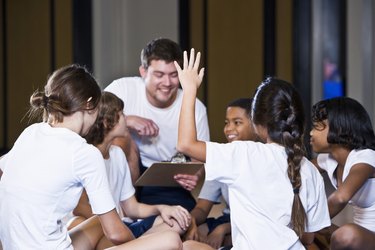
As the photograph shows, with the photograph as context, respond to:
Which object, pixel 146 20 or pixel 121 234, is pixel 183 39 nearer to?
pixel 146 20

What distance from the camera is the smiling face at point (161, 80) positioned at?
369cm

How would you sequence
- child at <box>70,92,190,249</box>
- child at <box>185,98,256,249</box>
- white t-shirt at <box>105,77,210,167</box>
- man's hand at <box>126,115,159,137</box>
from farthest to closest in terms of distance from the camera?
white t-shirt at <box>105,77,210,167</box> < man's hand at <box>126,115,159,137</box> < child at <box>185,98,256,249</box> < child at <box>70,92,190,249</box>

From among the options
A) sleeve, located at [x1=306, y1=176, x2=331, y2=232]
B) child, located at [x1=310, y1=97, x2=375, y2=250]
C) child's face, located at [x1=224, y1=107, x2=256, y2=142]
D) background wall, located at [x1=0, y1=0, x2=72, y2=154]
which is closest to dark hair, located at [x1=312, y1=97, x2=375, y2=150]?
child, located at [x1=310, y1=97, x2=375, y2=250]

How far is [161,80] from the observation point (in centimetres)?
370

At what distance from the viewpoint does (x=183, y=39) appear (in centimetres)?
754

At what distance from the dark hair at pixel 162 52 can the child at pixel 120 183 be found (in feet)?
2.16

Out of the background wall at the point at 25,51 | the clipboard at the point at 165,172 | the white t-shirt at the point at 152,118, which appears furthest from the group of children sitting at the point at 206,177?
the background wall at the point at 25,51

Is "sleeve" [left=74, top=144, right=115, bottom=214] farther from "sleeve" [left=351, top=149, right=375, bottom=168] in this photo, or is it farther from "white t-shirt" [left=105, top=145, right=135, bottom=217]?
"sleeve" [left=351, top=149, right=375, bottom=168]

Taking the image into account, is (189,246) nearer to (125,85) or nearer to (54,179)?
(54,179)

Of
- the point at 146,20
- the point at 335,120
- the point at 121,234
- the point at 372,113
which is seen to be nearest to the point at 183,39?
the point at 146,20

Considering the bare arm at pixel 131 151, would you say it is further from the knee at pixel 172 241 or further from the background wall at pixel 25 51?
the background wall at pixel 25 51

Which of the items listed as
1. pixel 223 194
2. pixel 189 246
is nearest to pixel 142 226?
pixel 189 246

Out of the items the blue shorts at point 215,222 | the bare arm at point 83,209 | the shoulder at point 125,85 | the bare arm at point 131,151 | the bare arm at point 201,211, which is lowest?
the blue shorts at point 215,222

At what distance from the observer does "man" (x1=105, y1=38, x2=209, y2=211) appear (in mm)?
3684
